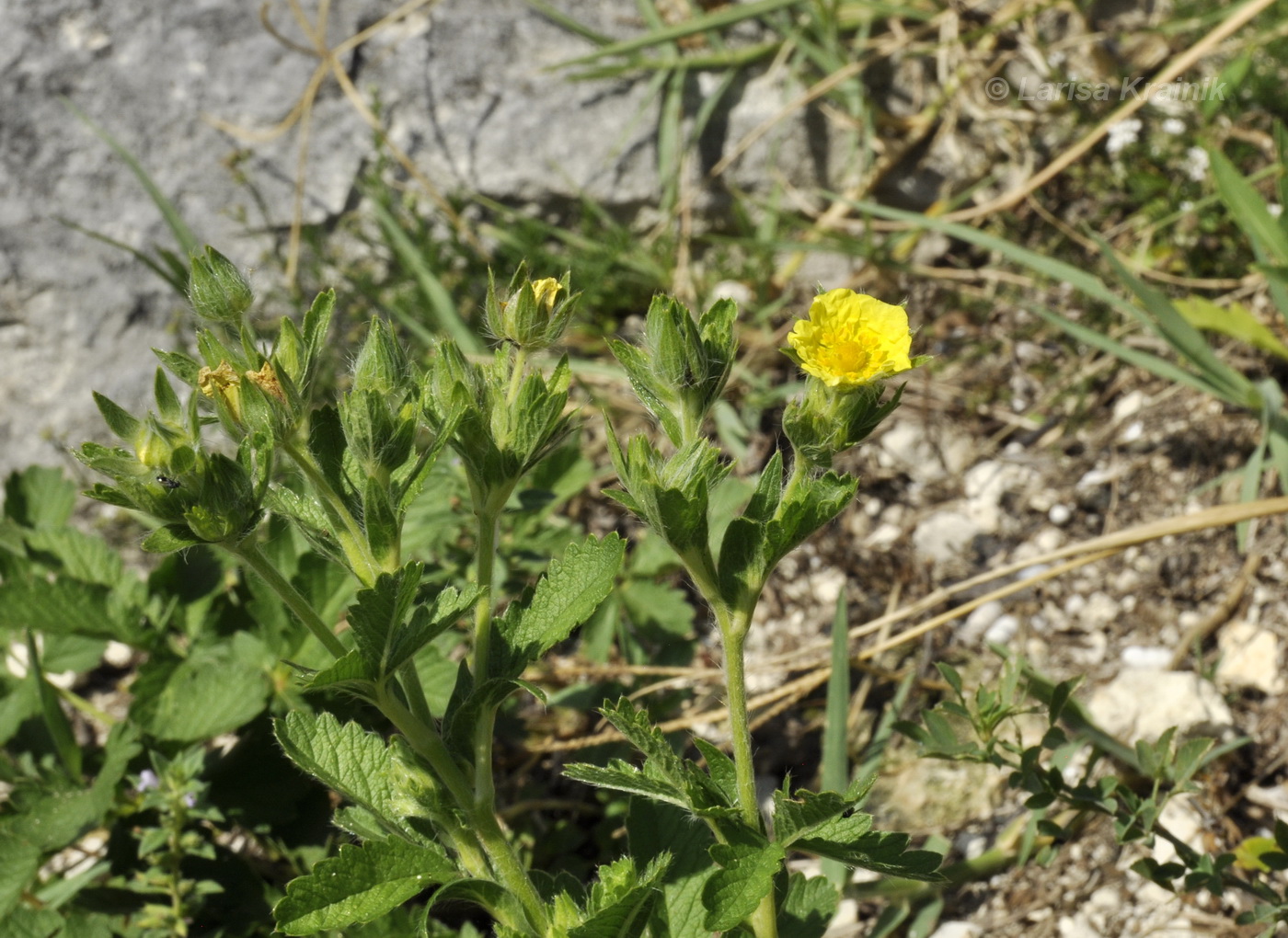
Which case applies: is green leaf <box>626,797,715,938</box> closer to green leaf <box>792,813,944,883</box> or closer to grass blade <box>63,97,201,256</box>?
green leaf <box>792,813,944,883</box>

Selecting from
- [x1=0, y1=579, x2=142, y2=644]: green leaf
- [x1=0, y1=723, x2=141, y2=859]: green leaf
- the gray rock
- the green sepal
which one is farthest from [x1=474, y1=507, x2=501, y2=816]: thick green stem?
the gray rock

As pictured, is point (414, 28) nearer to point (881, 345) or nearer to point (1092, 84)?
point (1092, 84)

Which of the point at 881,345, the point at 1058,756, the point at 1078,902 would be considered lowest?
the point at 1078,902

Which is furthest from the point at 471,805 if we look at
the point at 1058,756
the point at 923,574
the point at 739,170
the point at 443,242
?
the point at 739,170

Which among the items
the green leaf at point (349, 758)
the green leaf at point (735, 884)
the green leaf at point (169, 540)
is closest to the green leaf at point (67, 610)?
the green leaf at point (349, 758)

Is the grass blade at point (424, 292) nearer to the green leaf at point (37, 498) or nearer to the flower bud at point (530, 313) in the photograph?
the green leaf at point (37, 498)

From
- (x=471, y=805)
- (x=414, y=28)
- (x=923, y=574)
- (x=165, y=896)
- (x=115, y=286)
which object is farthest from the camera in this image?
(x=414, y=28)
